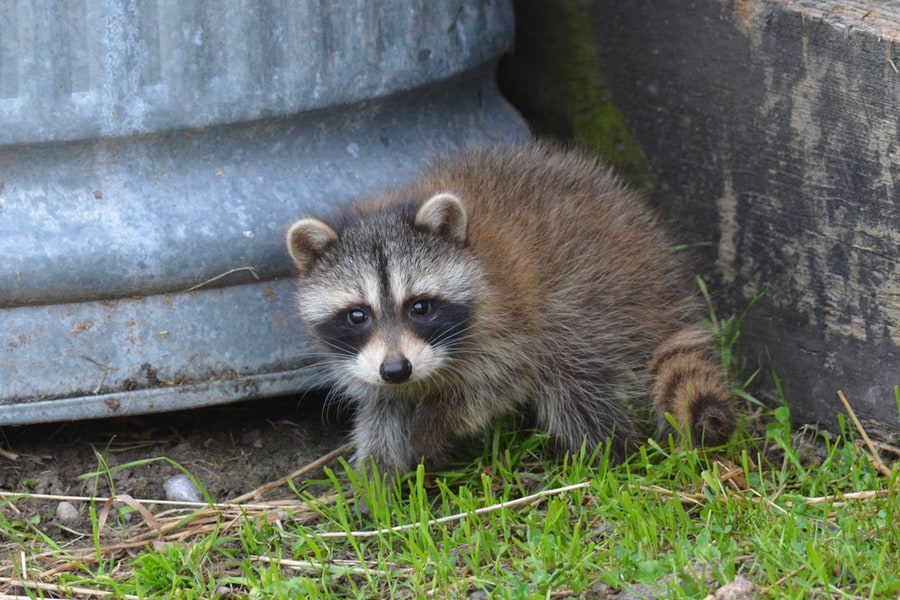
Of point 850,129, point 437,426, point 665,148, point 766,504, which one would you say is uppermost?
point 850,129

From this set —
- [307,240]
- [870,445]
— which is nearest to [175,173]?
[307,240]

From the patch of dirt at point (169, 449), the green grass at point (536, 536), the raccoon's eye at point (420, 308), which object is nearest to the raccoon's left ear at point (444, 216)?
the raccoon's eye at point (420, 308)

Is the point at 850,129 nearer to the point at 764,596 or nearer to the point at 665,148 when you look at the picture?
the point at 665,148

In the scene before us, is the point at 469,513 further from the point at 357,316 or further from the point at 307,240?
the point at 307,240

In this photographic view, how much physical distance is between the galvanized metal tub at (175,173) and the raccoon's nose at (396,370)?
1.84 ft

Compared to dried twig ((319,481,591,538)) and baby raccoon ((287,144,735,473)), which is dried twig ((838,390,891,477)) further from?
dried twig ((319,481,591,538))

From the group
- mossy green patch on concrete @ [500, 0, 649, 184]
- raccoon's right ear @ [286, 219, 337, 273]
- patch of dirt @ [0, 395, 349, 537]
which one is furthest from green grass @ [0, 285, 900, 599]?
mossy green patch on concrete @ [500, 0, 649, 184]

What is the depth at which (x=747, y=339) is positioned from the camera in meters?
4.22

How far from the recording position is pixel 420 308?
3.64 metres

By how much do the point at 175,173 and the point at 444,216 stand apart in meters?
0.87

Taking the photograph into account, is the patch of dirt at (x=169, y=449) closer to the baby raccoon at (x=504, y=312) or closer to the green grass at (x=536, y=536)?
the green grass at (x=536, y=536)

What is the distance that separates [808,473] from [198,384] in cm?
196

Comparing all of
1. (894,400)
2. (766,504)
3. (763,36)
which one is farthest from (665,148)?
(766,504)

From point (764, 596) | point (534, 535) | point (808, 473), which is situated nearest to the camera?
point (764, 596)
